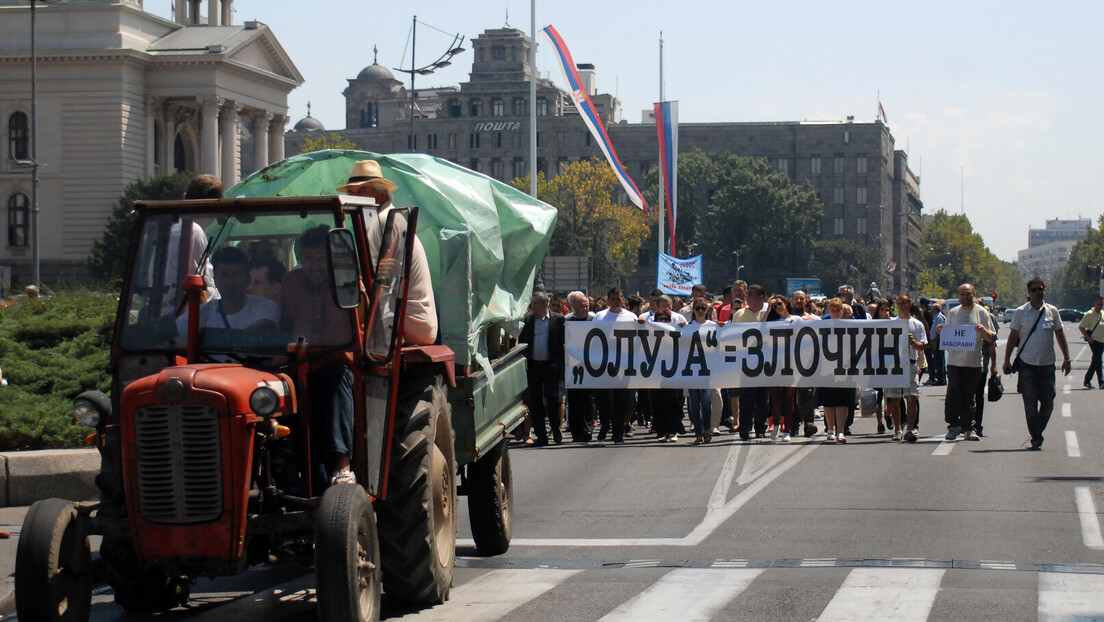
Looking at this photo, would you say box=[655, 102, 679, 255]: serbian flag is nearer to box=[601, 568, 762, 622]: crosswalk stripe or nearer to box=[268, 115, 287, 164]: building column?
box=[601, 568, 762, 622]: crosswalk stripe

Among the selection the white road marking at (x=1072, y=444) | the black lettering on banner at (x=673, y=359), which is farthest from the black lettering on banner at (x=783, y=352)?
the white road marking at (x=1072, y=444)

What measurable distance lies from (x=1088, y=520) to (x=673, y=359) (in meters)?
8.28

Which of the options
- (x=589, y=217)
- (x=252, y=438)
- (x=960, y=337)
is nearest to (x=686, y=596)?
(x=252, y=438)

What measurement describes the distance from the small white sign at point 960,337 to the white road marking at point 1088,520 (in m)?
4.13

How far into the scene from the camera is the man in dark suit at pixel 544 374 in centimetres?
1861

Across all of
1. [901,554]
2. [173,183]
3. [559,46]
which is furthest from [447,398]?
[173,183]

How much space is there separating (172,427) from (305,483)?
2.60ft

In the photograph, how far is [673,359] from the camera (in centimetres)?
1906

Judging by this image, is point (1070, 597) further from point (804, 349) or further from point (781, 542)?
point (804, 349)

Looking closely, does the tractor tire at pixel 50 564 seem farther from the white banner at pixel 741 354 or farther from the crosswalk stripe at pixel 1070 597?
the white banner at pixel 741 354

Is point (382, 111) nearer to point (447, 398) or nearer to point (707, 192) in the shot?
point (707, 192)

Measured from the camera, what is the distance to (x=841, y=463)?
15633 millimetres

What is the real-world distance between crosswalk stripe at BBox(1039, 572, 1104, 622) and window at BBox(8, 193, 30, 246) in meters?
83.6

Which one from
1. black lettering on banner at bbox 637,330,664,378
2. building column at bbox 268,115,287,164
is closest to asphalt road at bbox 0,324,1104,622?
black lettering on banner at bbox 637,330,664,378
